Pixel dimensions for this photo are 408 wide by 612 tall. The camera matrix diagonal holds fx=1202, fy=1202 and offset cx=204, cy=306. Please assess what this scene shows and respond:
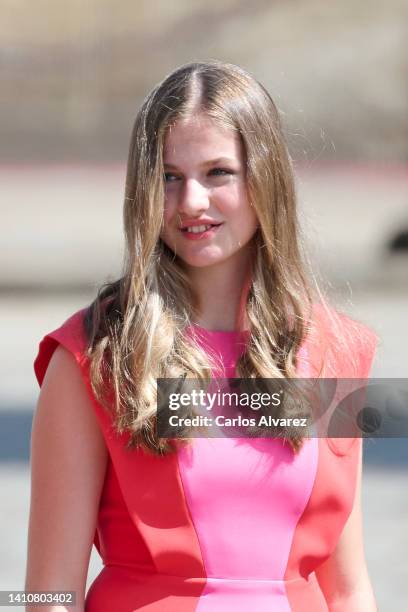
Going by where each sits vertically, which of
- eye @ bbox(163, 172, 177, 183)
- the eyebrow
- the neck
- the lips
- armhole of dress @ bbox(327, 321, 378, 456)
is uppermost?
the eyebrow

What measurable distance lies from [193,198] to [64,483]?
0.47m

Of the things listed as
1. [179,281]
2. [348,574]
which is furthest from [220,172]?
[348,574]

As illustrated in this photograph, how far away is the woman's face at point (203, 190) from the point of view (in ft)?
6.04

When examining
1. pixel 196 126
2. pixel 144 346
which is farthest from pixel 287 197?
pixel 144 346

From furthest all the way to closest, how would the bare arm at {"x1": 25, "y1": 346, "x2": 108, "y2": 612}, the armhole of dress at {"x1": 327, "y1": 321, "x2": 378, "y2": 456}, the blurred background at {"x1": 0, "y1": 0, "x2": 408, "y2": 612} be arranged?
the blurred background at {"x1": 0, "y1": 0, "x2": 408, "y2": 612} → the armhole of dress at {"x1": 327, "y1": 321, "x2": 378, "y2": 456} → the bare arm at {"x1": 25, "y1": 346, "x2": 108, "y2": 612}

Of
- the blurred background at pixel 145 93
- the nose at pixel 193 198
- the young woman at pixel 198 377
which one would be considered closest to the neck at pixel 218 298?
the young woman at pixel 198 377

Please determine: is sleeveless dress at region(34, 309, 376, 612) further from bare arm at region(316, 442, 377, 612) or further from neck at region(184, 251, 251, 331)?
neck at region(184, 251, 251, 331)

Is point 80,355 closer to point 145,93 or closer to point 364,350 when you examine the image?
point 364,350

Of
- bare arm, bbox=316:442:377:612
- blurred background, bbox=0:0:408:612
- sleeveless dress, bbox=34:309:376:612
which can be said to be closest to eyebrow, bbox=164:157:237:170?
sleeveless dress, bbox=34:309:376:612

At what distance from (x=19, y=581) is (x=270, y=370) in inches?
105

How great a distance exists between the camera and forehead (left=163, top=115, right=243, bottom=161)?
185cm

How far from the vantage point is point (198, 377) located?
185 cm

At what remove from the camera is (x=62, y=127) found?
12867 mm

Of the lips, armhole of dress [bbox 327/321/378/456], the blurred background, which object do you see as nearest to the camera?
the lips
